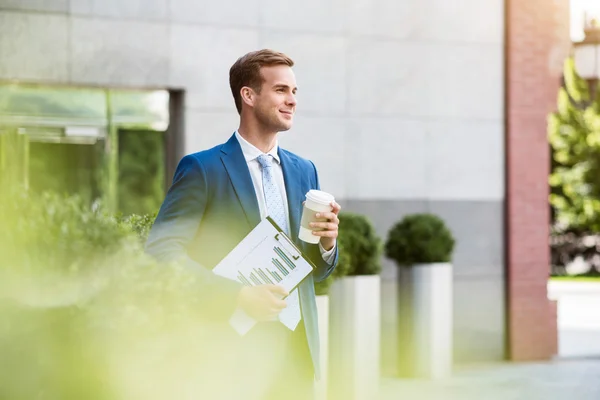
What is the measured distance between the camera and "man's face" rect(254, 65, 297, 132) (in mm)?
4047

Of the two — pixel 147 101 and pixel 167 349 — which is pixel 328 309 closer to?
pixel 147 101

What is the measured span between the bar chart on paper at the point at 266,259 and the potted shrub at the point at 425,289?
639 centimetres

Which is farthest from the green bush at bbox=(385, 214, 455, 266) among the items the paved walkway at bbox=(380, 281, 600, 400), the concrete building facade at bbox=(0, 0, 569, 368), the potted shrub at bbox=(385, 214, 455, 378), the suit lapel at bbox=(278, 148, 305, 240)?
the suit lapel at bbox=(278, 148, 305, 240)

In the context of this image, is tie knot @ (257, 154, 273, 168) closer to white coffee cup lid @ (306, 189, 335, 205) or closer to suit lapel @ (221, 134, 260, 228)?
suit lapel @ (221, 134, 260, 228)

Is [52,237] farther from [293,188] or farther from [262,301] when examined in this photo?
[293,188]

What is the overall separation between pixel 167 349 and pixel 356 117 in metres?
8.01

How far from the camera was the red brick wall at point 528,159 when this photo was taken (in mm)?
11586

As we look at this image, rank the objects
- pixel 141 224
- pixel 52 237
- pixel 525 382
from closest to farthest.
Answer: pixel 52 237 → pixel 141 224 → pixel 525 382

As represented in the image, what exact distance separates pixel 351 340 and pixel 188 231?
518 cm

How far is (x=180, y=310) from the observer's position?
304 centimetres

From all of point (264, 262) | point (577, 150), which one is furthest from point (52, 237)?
point (577, 150)

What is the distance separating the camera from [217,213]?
13.2 feet

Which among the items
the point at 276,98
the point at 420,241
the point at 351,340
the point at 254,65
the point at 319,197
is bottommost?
the point at 351,340

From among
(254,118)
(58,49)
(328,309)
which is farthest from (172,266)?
(58,49)
